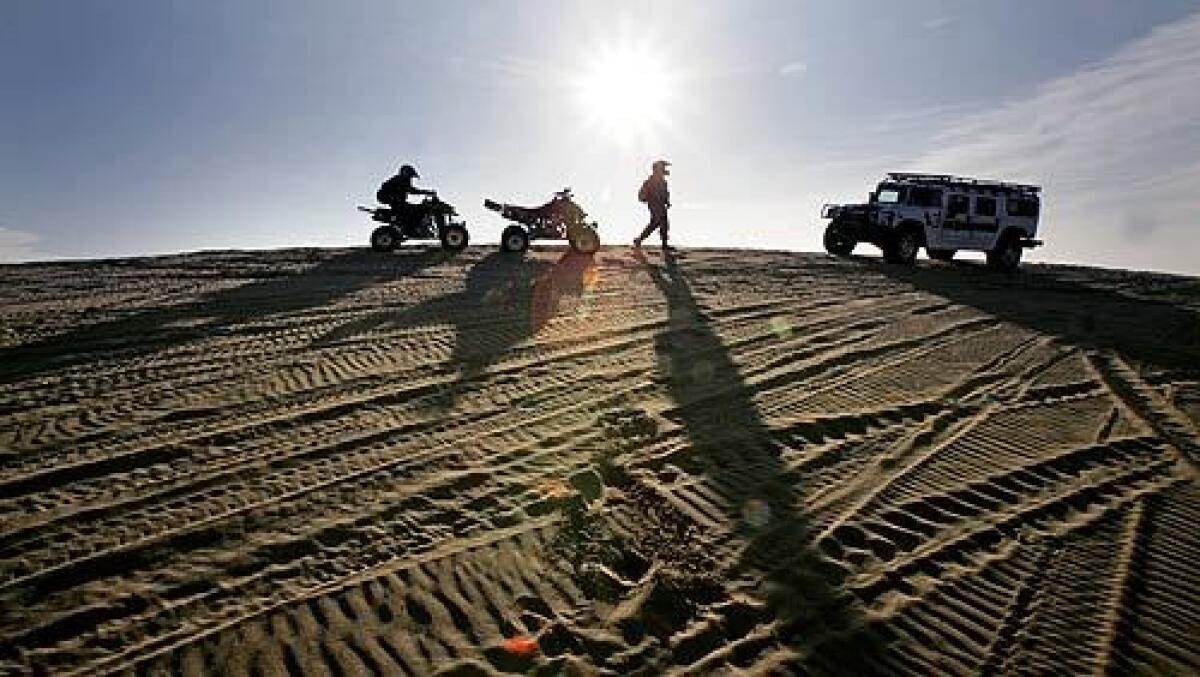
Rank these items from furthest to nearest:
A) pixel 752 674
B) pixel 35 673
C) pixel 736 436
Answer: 1. pixel 736 436
2. pixel 752 674
3. pixel 35 673

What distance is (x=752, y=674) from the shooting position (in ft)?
10.5

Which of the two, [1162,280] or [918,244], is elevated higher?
[918,244]

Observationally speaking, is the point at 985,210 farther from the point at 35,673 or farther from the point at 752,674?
the point at 35,673

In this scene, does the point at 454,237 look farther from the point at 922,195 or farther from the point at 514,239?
the point at 922,195

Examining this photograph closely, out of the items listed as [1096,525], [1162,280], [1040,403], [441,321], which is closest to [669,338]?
[441,321]

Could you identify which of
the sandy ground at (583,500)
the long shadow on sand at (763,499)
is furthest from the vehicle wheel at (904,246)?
the long shadow on sand at (763,499)

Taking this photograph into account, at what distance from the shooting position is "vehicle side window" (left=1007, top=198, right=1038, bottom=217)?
19.4 m

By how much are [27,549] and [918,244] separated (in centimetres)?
1844

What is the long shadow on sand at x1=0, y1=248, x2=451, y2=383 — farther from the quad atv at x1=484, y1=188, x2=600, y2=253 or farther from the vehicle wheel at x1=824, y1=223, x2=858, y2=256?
the vehicle wheel at x1=824, y1=223, x2=858, y2=256

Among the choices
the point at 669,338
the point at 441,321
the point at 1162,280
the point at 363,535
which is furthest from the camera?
the point at 1162,280

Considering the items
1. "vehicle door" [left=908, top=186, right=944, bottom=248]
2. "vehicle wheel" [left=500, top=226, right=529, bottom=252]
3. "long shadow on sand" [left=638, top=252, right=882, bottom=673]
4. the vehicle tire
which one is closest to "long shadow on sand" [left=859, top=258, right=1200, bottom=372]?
"vehicle door" [left=908, top=186, right=944, bottom=248]

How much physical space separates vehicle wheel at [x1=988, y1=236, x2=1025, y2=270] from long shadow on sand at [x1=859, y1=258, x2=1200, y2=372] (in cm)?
40

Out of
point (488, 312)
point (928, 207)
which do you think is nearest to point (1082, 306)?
point (928, 207)

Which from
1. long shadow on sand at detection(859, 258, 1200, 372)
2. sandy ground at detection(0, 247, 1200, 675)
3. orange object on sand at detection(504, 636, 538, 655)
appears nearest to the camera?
orange object on sand at detection(504, 636, 538, 655)
